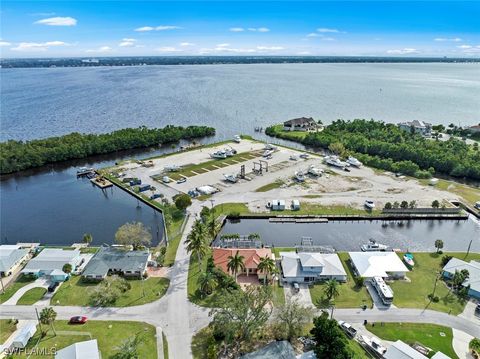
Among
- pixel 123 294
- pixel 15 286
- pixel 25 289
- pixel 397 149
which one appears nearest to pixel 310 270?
pixel 123 294

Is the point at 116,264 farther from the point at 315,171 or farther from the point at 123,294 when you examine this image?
the point at 315,171

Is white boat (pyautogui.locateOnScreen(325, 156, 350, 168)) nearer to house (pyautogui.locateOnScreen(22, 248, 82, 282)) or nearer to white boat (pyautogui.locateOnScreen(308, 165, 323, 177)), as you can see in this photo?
white boat (pyautogui.locateOnScreen(308, 165, 323, 177))

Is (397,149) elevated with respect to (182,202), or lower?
elevated

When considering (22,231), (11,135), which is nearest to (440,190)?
(22,231)

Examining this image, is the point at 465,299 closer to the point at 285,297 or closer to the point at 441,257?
the point at 441,257

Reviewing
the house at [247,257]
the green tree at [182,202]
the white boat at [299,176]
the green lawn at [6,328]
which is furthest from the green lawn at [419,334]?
the white boat at [299,176]

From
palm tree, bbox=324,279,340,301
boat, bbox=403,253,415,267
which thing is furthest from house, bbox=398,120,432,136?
palm tree, bbox=324,279,340,301

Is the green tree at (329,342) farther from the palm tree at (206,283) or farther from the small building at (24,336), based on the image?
the small building at (24,336)
